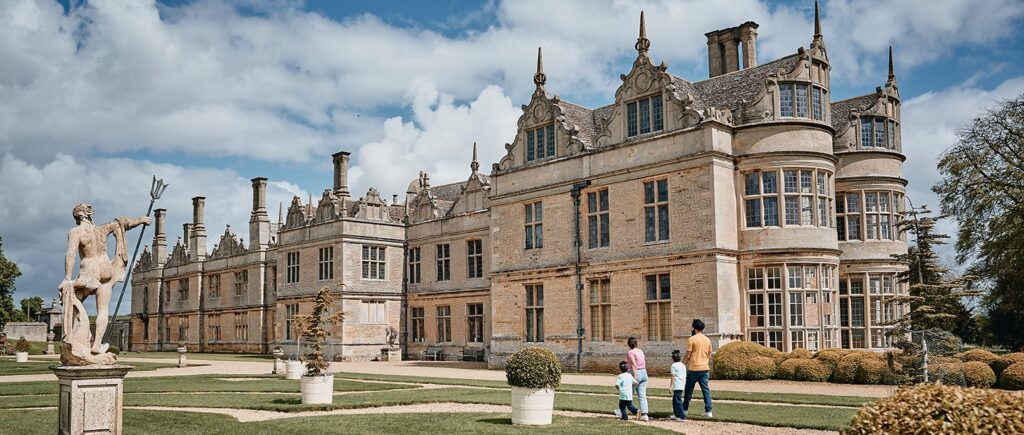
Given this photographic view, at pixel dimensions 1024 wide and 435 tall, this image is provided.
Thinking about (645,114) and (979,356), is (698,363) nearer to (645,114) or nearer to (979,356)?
(979,356)

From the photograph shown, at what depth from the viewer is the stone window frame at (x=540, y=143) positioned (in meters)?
32.8

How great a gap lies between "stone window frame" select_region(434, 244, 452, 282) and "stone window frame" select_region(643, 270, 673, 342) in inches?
600

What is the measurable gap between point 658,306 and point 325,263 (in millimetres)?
21316

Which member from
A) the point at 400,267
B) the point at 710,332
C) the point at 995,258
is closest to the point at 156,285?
the point at 400,267

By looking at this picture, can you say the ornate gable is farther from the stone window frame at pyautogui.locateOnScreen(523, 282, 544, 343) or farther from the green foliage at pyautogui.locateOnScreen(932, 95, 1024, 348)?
the green foliage at pyautogui.locateOnScreen(932, 95, 1024, 348)

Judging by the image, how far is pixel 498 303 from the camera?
34.2 metres

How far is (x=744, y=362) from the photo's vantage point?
2447 cm

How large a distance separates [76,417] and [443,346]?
31.3m

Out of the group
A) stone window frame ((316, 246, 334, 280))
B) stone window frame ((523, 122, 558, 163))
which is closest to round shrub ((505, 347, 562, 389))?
stone window frame ((523, 122, 558, 163))

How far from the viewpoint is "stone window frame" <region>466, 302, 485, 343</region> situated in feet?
131

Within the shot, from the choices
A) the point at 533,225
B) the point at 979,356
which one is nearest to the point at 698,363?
the point at 979,356

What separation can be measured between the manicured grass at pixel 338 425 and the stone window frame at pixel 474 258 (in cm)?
2493

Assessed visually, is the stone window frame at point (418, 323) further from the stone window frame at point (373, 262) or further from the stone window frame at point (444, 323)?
the stone window frame at point (373, 262)

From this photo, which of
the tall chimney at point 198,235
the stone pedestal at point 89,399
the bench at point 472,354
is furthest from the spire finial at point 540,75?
the tall chimney at point 198,235
